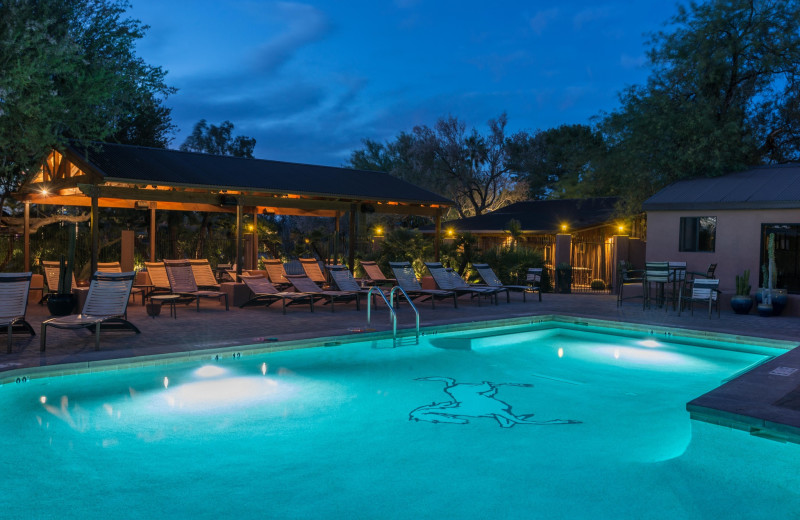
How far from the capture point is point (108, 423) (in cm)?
616

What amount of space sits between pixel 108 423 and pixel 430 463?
10.5 feet

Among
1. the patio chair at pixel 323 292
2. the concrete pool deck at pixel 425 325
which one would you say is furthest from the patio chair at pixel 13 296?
the patio chair at pixel 323 292

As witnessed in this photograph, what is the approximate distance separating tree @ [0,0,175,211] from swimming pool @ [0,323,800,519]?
580cm

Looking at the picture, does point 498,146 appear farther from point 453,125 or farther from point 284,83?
point 284,83

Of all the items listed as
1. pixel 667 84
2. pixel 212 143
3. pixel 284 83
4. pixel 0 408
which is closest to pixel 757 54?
pixel 667 84

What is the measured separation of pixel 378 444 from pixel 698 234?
43.2 ft

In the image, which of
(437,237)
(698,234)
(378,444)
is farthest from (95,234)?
(698,234)

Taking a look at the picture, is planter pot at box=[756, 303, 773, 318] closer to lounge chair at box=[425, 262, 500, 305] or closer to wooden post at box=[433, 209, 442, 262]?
lounge chair at box=[425, 262, 500, 305]

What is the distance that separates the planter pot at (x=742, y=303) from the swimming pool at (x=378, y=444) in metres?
4.51

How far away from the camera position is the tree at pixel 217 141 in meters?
44.4

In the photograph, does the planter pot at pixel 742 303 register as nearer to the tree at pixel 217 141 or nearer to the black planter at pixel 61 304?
the black planter at pixel 61 304

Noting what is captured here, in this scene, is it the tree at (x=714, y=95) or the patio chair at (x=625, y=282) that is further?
the tree at (x=714, y=95)

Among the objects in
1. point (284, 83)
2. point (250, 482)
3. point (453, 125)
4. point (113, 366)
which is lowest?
point (250, 482)

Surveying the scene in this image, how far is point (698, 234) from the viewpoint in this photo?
53.3ft
